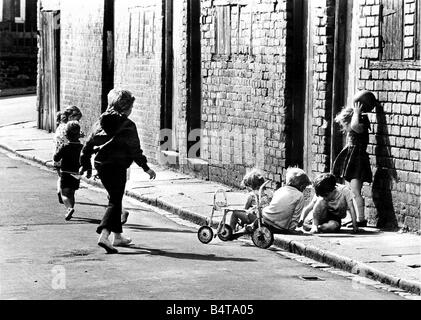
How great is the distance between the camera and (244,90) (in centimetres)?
1709

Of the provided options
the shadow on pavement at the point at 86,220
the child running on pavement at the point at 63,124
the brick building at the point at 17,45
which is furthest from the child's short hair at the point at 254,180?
the brick building at the point at 17,45

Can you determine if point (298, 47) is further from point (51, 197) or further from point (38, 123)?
point (38, 123)

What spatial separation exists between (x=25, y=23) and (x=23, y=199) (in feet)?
74.3

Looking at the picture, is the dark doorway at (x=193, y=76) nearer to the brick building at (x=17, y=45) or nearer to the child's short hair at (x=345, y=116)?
the child's short hair at (x=345, y=116)

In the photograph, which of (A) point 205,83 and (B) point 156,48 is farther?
(B) point 156,48

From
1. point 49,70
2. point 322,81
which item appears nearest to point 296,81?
point 322,81

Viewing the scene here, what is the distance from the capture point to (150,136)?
68.9 feet

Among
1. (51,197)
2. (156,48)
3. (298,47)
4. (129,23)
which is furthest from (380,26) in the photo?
(129,23)

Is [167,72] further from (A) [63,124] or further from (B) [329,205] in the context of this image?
(B) [329,205]

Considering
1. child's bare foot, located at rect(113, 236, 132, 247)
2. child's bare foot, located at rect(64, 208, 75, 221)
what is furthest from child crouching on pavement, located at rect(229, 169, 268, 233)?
child's bare foot, located at rect(64, 208, 75, 221)

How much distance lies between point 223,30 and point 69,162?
433cm

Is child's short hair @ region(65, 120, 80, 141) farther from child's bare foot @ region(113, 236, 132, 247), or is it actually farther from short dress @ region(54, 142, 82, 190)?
child's bare foot @ region(113, 236, 132, 247)

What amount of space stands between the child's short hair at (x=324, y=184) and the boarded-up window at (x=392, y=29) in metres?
1.58

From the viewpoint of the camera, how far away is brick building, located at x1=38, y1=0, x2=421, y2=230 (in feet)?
42.6
